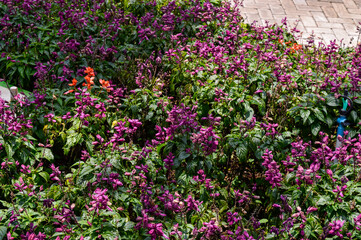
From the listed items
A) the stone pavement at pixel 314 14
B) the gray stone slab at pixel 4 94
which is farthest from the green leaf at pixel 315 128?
the stone pavement at pixel 314 14

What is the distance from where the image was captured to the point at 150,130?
12.5ft

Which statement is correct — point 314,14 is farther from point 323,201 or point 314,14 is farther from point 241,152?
point 323,201

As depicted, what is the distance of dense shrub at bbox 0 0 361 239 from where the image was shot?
102 inches

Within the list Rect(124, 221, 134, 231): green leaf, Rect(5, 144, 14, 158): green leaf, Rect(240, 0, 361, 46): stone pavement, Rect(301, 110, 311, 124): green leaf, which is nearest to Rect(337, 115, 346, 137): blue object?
Rect(301, 110, 311, 124): green leaf

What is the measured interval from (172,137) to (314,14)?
18.8ft

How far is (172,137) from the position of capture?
10.4 ft

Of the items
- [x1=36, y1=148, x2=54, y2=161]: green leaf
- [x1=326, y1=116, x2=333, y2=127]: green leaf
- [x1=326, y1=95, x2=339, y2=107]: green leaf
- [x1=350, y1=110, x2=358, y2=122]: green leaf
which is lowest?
[x1=326, y1=116, x2=333, y2=127]: green leaf

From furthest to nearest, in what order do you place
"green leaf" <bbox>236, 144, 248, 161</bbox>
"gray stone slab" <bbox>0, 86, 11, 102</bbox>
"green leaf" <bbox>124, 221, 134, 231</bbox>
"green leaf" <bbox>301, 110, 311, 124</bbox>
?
1. "gray stone slab" <bbox>0, 86, 11, 102</bbox>
2. "green leaf" <bbox>301, 110, 311, 124</bbox>
3. "green leaf" <bbox>236, 144, 248, 161</bbox>
4. "green leaf" <bbox>124, 221, 134, 231</bbox>

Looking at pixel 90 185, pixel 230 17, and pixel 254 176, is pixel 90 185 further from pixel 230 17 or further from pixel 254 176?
pixel 230 17

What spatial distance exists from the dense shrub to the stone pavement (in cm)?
242

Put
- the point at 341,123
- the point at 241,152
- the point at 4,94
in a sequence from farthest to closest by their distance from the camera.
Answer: the point at 4,94 < the point at 341,123 < the point at 241,152

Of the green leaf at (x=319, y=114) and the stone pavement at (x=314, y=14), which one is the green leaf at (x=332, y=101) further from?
the stone pavement at (x=314, y=14)

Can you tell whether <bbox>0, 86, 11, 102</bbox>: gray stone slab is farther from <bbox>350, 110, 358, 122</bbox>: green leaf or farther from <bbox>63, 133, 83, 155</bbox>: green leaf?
<bbox>350, 110, 358, 122</bbox>: green leaf

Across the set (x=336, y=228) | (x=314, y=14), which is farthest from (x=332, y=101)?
(x=314, y=14)
